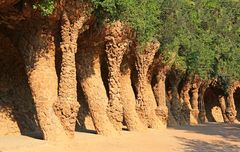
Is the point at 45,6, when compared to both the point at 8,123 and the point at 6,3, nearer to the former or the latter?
the point at 6,3

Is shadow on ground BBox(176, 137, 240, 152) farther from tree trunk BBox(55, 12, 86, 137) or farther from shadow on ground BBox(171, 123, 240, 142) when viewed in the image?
tree trunk BBox(55, 12, 86, 137)

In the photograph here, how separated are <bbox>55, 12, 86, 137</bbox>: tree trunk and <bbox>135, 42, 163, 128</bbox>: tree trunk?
625 cm

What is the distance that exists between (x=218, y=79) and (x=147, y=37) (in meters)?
18.7

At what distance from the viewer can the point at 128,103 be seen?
19703mm

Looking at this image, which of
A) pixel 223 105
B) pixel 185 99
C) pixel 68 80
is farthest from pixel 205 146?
pixel 223 105

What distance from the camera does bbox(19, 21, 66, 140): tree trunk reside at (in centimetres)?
1332

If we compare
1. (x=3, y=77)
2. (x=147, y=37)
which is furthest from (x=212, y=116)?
(x=3, y=77)

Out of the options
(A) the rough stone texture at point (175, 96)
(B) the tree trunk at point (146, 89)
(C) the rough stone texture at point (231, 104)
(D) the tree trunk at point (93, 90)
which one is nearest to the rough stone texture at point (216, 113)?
(C) the rough stone texture at point (231, 104)

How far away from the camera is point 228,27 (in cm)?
3584

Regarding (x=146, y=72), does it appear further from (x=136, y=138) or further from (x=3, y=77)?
(x=3, y=77)

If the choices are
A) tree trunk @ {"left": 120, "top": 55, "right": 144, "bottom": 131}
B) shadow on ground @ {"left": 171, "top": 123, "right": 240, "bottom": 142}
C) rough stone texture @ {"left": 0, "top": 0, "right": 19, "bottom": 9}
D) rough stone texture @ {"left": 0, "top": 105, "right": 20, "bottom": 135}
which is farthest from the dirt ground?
rough stone texture @ {"left": 0, "top": 0, "right": 19, "bottom": 9}

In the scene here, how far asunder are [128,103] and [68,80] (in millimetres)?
6131

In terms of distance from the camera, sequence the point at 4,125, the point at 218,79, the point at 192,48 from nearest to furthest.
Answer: the point at 4,125
the point at 192,48
the point at 218,79

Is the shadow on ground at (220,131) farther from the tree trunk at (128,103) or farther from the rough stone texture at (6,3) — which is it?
the rough stone texture at (6,3)
